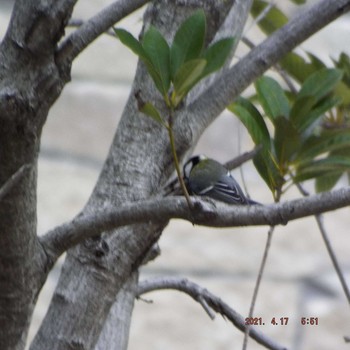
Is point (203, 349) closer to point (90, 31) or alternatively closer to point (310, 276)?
point (310, 276)

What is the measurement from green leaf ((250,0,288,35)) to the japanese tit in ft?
0.56

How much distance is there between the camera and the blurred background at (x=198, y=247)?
151 centimetres

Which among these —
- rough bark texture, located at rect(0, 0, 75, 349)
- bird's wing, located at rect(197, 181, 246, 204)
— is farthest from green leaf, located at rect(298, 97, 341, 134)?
rough bark texture, located at rect(0, 0, 75, 349)

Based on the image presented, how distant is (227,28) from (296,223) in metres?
0.85

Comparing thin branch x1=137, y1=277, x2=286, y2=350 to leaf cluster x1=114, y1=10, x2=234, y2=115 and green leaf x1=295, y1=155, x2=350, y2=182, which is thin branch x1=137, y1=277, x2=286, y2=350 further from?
leaf cluster x1=114, y1=10, x2=234, y2=115

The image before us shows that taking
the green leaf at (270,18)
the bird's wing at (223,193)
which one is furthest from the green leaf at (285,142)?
the green leaf at (270,18)

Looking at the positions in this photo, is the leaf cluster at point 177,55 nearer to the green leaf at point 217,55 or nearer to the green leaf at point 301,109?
the green leaf at point 217,55

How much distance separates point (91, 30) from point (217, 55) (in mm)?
75

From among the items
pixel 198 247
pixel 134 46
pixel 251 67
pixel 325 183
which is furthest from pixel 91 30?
pixel 198 247

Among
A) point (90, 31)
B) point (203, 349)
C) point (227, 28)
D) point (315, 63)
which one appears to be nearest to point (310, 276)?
point (203, 349)

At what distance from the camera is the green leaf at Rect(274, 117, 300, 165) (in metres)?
0.64

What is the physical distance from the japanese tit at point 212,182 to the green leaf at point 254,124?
4.3 inches

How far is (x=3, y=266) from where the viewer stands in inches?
20.4

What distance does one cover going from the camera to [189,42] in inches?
20.6
